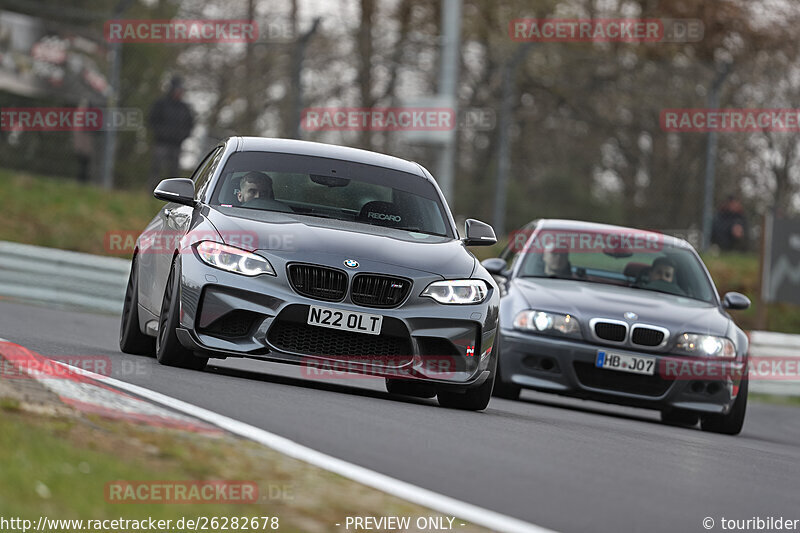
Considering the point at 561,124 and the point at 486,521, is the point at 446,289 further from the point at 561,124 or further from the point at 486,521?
the point at 561,124

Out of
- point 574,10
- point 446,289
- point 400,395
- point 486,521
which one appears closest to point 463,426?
point 446,289

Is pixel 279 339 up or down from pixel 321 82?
down

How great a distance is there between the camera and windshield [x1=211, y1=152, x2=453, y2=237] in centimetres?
978

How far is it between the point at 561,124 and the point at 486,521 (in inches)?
735

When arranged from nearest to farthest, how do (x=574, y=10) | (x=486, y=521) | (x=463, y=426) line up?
(x=486, y=521) < (x=463, y=426) < (x=574, y=10)

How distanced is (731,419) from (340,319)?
4200 mm

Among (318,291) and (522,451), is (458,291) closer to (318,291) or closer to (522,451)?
(318,291)

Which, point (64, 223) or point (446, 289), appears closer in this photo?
Result: point (446, 289)


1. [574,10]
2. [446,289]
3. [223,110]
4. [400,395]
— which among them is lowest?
[400,395]

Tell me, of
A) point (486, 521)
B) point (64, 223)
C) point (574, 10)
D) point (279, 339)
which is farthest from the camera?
point (574, 10)

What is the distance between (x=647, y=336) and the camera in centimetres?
1135

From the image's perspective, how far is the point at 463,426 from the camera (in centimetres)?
813

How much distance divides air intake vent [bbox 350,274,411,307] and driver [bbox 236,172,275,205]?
1267mm
